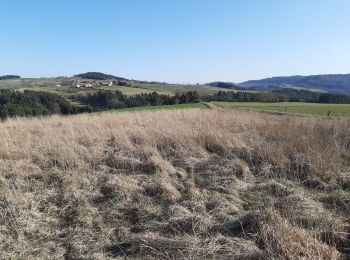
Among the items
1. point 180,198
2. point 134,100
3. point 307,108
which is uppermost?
point 180,198

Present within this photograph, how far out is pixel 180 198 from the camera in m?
5.94

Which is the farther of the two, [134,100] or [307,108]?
[134,100]

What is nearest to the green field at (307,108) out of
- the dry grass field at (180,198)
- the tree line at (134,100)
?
the dry grass field at (180,198)

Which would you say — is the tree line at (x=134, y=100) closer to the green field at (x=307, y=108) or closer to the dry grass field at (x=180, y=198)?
the green field at (x=307, y=108)

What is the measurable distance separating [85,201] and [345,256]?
12.6ft

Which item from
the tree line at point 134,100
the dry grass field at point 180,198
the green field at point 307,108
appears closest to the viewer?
the dry grass field at point 180,198

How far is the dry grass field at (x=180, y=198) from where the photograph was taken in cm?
420

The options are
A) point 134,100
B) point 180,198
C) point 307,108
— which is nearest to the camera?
point 180,198

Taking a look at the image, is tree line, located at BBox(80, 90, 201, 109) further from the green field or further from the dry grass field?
the dry grass field

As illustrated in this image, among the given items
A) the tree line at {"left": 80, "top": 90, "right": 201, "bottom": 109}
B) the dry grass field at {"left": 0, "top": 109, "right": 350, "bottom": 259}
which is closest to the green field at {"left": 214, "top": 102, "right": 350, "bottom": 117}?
the dry grass field at {"left": 0, "top": 109, "right": 350, "bottom": 259}

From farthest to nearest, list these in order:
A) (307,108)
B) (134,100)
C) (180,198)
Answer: (134,100) < (307,108) < (180,198)

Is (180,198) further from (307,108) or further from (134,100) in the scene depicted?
(134,100)

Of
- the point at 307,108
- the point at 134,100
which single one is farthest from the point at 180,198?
the point at 134,100

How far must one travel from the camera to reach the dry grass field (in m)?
4.20
